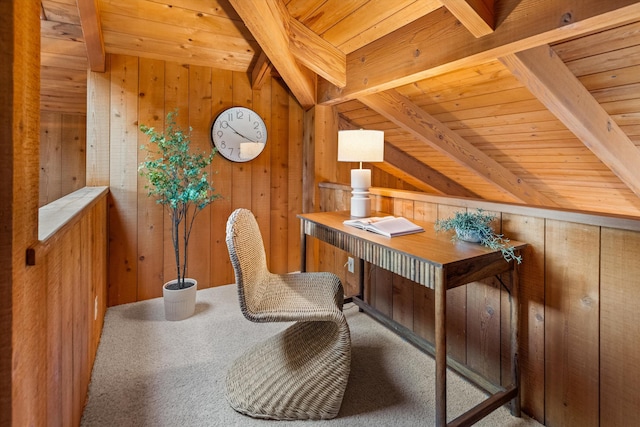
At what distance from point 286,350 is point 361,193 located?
41.3 inches

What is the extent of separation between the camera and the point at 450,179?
4039mm

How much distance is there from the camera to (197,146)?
9.59 ft

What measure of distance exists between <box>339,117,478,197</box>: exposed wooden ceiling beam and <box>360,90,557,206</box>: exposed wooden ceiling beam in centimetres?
86

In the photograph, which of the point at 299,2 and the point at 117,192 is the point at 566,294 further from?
the point at 117,192

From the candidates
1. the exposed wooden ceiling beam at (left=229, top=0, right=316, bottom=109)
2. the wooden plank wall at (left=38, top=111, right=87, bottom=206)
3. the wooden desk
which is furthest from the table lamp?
the wooden plank wall at (left=38, top=111, right=87, bottom=206)

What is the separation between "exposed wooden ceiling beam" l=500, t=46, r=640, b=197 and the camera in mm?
1735

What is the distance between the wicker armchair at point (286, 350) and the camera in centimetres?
152

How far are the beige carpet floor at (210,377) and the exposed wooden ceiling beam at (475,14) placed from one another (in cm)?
168

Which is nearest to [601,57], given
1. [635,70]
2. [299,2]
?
[635,70]

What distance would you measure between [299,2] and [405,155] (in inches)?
89.5

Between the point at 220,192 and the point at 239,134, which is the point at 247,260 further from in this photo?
the point at 239,134

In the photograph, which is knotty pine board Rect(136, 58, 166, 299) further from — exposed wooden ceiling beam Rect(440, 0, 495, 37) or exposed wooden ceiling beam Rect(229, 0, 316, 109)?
exposed wooden ceiling beam Rect(440, 0, 495, 37)

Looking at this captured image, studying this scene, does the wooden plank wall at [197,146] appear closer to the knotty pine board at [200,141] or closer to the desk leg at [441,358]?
the knotty pine board at [200,141]

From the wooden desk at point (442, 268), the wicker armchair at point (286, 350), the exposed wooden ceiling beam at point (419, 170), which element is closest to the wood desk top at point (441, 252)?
the wooden desk at point (442, 268)
